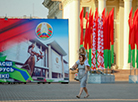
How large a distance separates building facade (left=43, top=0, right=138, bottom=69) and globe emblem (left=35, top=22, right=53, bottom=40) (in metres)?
23.7

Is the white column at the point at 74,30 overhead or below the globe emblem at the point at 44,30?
overhead

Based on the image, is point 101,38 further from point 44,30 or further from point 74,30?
point 74,30

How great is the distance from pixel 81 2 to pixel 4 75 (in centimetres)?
3127

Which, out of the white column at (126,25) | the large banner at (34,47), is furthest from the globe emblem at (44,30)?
the white column at (126,25)

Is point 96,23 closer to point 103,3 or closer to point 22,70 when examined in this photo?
point 22,70

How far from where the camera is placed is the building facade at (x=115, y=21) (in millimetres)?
57719

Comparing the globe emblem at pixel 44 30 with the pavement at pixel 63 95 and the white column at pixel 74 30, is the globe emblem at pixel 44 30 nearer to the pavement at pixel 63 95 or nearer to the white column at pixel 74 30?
the pavement at pixel 63 95

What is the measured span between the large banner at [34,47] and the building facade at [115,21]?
23688mm

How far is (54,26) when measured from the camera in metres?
31.6

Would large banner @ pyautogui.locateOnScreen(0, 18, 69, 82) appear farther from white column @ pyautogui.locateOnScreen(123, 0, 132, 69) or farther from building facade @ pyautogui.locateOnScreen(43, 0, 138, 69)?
white column @ pyautogui.locateOnScreen(123, 0, 132, 69)

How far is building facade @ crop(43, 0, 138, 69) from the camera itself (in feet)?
189

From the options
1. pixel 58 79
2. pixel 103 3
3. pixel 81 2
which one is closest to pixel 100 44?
pixel 58 79

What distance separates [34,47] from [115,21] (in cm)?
3176

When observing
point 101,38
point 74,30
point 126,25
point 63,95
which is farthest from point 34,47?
point 126,25
